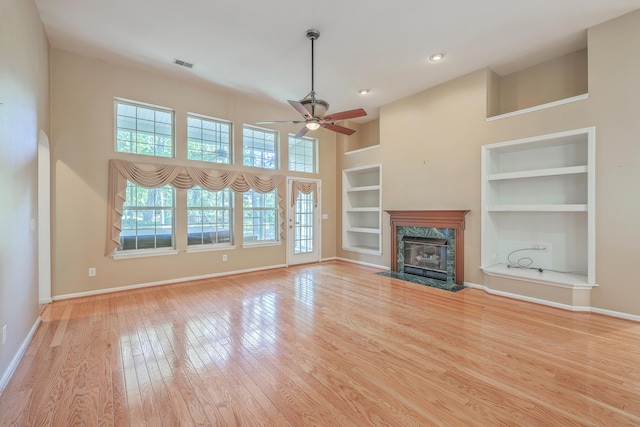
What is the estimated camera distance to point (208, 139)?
5.48 metres

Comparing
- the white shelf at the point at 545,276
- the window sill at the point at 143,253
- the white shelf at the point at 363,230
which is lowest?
the white shelf at the point at 545,276

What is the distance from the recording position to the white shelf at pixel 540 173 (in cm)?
370

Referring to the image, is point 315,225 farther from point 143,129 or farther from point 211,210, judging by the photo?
point 143,129

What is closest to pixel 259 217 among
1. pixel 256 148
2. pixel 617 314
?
pixel 256 148

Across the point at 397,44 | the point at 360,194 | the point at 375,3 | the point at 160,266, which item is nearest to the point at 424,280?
the point at 360,194

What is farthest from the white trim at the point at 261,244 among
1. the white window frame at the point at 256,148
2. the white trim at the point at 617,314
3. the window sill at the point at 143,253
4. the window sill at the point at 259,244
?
the white trim at the point at 617,314

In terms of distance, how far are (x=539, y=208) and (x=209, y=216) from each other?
5472 mm

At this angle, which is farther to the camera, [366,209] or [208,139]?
[366,209]

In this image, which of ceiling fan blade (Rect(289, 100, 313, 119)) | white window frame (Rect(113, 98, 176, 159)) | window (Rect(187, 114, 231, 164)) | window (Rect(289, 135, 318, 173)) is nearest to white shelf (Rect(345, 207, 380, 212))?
window (Rect(289, 135, 318, 173))

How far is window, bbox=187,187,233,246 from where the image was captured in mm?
5254

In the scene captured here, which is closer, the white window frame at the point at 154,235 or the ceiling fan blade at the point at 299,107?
the ceiling fan blade at the point at 299,107

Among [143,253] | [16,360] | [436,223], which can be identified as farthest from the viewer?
[436,223]

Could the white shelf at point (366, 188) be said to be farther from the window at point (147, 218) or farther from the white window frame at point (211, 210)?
the window at point (147, 218)

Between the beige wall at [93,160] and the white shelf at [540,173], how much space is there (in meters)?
5.09
